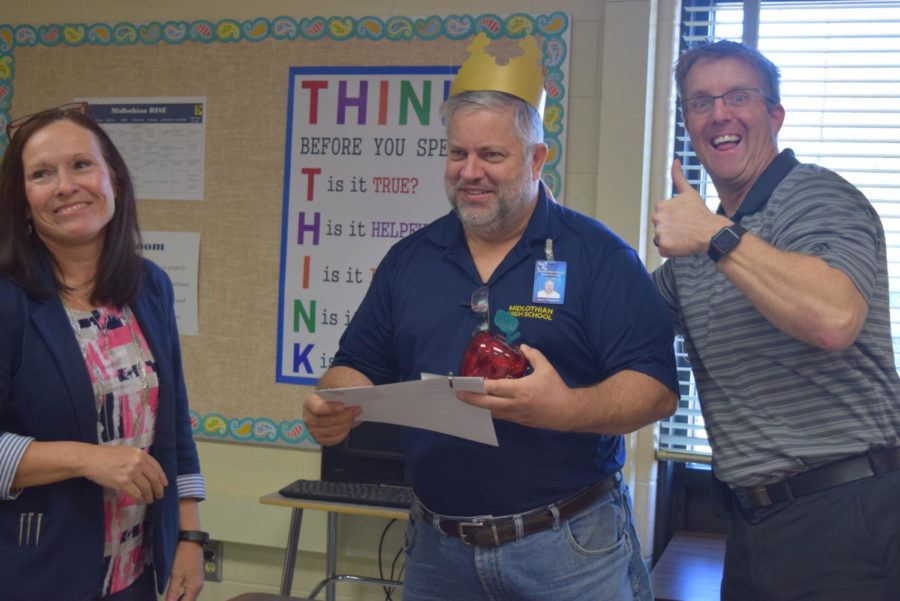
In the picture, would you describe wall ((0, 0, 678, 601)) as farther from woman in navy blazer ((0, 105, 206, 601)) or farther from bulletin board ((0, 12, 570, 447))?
woman in navy blazer ((0, 105, 206, 601))

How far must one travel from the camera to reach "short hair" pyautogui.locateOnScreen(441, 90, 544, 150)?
1.74 meters

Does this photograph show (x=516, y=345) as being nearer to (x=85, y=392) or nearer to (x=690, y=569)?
(x=85, y=392)

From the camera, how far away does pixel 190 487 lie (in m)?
1.97

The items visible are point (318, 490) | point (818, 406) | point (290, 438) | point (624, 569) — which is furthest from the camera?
point (290, 438)

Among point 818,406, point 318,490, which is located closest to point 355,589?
point 318,490

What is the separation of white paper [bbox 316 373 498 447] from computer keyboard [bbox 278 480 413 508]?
4.65 feet

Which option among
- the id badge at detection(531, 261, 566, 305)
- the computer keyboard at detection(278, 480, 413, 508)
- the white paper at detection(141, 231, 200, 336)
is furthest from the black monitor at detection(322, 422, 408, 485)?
the id badge at detection(531, 261, 566, 305)

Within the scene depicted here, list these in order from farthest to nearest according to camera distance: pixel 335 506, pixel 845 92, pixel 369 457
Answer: pixel 369 457
pixel 845 92
pixel 335 506

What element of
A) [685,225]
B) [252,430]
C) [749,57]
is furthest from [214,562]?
[749,57]

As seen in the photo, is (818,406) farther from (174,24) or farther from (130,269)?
(174,24)

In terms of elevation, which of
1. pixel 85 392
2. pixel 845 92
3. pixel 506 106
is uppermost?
pixel 845 92

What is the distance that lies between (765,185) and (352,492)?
1.83m

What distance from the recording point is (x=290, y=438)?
133 inches

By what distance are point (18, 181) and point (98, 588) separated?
80cm
